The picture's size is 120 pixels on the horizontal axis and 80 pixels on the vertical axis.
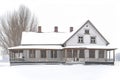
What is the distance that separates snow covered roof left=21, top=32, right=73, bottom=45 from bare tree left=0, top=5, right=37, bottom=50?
9.62 m

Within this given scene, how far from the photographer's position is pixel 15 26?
204 ft

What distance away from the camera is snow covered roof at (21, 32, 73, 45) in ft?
161

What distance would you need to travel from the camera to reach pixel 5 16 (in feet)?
216

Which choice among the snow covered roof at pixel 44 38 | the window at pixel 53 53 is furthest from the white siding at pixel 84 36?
the window at pixel 53 53

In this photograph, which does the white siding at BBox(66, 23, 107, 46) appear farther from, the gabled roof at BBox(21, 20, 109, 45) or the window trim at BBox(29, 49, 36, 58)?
the window trim at BBox(29, 49, 36, 58)

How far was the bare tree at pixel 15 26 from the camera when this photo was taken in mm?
60969

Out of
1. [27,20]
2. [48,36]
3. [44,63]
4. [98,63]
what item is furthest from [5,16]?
[98,63]

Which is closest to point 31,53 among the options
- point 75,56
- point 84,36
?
point 75,56

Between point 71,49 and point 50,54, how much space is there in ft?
12.0

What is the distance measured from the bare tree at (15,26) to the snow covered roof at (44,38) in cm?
962
